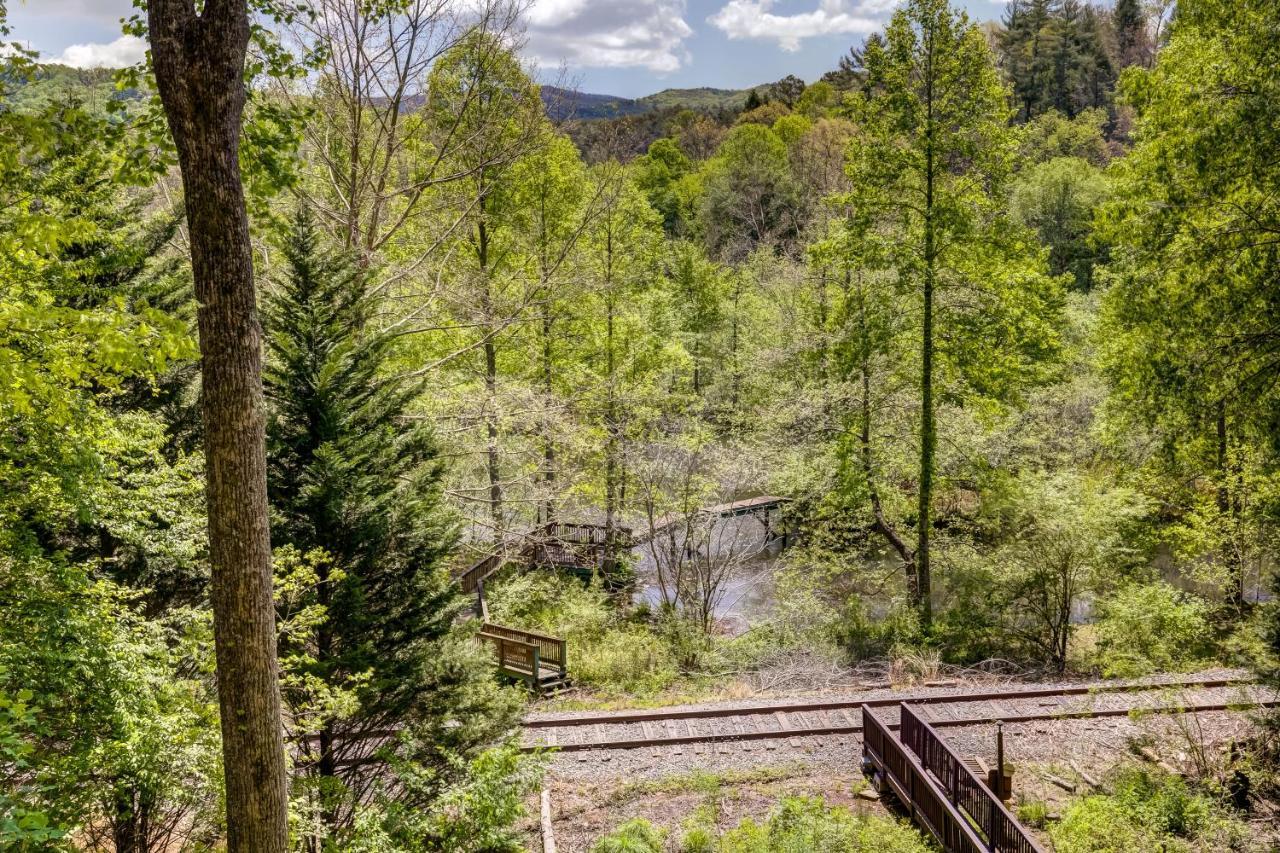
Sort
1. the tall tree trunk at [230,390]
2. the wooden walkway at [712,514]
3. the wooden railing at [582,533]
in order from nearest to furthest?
the tall tree trunk at [230,390]
the wooden walkway at [712,514]
the wooden railing at [582,533]

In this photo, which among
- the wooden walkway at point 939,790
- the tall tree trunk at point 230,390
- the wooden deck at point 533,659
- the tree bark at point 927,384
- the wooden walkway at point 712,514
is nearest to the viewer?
the tall tree trunk at point 230,390

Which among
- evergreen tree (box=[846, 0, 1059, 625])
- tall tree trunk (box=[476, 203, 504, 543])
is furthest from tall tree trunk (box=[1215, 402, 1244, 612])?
tall tree trunk (box=[476, 203, 504, 543])

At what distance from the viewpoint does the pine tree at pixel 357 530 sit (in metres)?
8.31

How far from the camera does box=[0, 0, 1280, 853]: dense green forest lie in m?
5.69

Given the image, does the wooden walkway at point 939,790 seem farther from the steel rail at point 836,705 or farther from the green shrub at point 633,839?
the green shrub at point 633,839

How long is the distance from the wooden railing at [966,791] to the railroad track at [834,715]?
4.91 feet

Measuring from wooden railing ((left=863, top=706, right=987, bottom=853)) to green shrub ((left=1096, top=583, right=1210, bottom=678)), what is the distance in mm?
4673

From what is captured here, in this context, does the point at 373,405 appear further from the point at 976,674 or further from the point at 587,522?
the point at 587,522

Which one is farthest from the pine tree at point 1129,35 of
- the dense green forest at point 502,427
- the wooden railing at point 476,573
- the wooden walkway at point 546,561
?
the wooden railing at point 476,573

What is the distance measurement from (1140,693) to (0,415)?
13.6 meters

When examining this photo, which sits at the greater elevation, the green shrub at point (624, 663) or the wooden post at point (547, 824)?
the wooden post at point (547, 824)

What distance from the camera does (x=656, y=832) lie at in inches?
360

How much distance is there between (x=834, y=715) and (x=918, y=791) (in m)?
3.07

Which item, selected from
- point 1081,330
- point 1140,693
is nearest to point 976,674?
point 1140,693
